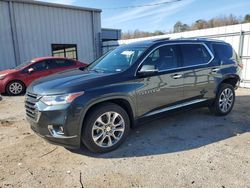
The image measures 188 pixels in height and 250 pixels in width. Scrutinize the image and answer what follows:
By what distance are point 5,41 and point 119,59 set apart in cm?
1041

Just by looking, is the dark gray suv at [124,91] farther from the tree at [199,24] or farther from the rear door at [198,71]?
the tree at [199,24]

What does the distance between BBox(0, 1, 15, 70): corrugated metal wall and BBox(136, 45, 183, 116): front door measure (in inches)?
428

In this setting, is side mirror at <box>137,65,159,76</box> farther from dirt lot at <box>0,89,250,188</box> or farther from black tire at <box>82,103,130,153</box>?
dirt lot at <box>0,89,250,188</box>

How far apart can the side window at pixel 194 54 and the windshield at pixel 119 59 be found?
0.96 metres

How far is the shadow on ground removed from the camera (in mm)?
3711

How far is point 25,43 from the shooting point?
42.3 feet

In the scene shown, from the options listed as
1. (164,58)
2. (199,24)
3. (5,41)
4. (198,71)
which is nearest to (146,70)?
(164,58)

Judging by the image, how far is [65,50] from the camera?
53.8 feet

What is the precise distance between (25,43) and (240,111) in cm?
1172

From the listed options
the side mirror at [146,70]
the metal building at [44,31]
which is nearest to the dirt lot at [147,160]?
the side mirror at [146,70]

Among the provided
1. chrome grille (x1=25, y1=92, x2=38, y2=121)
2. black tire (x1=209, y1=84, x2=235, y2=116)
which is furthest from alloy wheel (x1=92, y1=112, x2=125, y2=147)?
black tire (x1=209, y1=84, x2=235, y2=116)

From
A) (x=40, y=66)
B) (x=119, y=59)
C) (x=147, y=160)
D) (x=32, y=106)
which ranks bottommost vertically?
(x=147, y=160)

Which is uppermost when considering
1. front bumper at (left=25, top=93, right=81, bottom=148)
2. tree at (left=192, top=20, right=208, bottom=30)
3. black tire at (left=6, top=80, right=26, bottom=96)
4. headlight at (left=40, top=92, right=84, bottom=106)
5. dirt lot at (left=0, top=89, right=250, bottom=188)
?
tree at (left=192, top=20, right=208, bottom=30)

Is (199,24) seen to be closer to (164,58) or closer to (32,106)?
(164,58)
